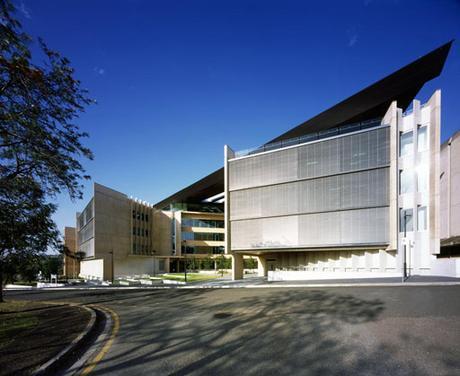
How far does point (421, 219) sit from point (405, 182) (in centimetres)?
399

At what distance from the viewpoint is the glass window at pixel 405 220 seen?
3005 cm

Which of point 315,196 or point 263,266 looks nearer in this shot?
point 315,196

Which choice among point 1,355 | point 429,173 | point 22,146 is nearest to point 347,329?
point 1,355

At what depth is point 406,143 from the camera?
31.2 meters

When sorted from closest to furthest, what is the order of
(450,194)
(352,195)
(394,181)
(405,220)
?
(405,220) → (394,181) → (352,195) → (450,194)

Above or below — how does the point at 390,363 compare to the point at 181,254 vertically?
above

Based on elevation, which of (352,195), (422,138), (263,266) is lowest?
(263,266)

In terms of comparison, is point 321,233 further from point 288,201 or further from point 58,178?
point 58,178

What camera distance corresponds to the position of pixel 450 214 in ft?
144

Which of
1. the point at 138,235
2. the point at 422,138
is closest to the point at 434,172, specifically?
the point at 422,138

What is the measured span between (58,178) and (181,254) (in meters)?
64.7

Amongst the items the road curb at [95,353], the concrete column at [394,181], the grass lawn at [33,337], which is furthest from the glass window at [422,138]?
the grass lawn at [33,337]

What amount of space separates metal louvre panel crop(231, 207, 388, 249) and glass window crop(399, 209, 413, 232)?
1.38 metres

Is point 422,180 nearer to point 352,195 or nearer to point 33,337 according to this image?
point 352,195
